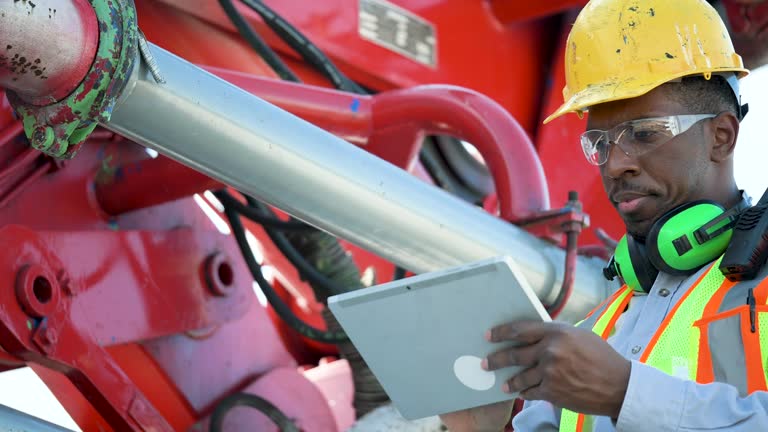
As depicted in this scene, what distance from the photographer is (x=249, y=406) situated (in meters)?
2.59

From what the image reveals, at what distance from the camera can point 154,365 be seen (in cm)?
253

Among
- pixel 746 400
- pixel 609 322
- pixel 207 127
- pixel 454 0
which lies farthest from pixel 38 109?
pixel 454 0

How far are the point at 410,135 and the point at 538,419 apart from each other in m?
1.16

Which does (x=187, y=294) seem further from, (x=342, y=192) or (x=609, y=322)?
(x=609, y=322)

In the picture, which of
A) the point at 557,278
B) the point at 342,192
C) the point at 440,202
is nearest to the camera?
the point at 342,192

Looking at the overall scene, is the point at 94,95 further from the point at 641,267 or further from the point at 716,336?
the point at 716,336

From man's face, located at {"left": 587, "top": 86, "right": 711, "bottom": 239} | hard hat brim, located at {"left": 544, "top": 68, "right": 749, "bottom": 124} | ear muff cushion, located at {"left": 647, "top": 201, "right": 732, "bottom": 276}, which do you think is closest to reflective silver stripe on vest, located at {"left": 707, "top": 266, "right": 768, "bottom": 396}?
ear muff cushion, located at {"left": 647, "top": 201, "right": 732, "bottom": 276}

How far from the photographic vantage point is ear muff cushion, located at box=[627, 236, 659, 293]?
153 cm

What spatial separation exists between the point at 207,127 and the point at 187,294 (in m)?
0.80

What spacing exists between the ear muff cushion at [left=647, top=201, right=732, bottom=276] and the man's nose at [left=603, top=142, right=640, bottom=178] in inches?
3.4

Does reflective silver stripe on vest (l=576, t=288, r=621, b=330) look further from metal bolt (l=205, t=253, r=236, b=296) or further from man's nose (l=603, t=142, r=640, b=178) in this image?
metal bolt (l=205, t=253, r=236, b=296)

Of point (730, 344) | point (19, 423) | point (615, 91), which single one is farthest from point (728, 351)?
point (19, 423)


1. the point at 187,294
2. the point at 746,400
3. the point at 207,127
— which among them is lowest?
the point at 187,294

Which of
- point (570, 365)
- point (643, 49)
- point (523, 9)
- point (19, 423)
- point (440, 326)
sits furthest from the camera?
point (523, 9)
